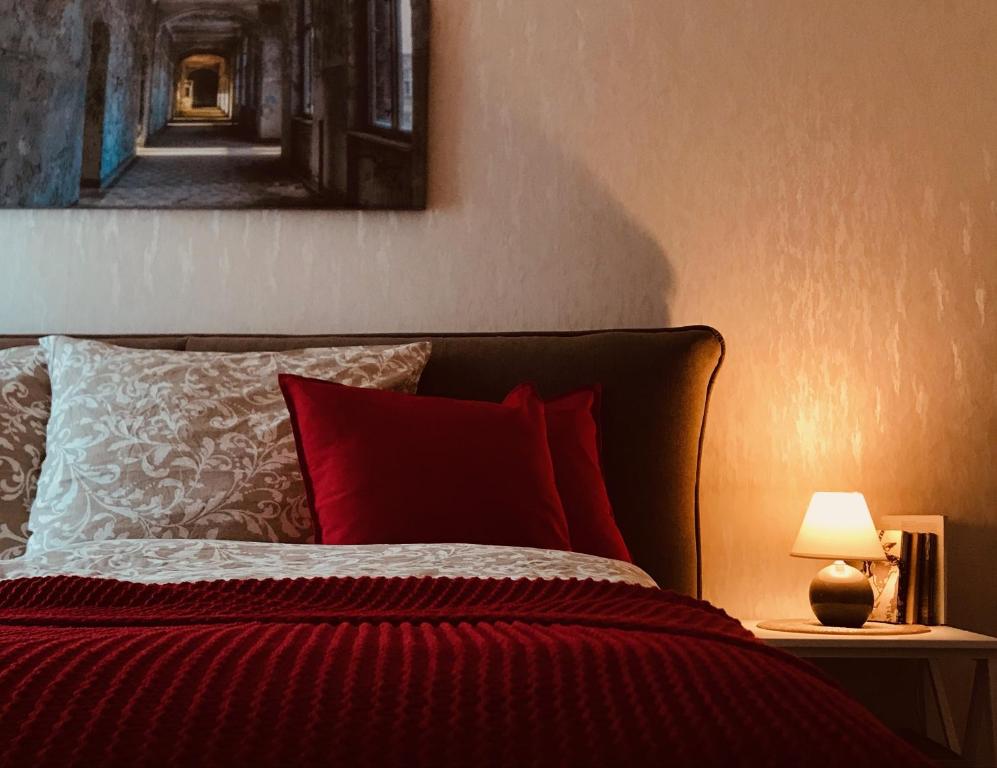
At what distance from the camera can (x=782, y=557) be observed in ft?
8.68

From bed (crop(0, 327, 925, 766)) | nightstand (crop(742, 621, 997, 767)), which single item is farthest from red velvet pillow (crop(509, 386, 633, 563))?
bed (crop(0, 327, 925, 766))

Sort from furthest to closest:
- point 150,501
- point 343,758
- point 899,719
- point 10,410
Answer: point 899,719 < point 10,410 < point 150,501 < point 343,758

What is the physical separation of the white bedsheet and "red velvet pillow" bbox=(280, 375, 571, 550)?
0.68 ft

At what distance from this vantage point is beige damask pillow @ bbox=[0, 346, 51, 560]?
2139mm

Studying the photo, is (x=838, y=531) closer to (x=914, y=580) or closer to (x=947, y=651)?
(x=914, y=580)

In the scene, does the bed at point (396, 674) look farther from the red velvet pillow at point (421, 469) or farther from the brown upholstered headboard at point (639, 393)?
the brown upholstered headboard at point (639, 393)

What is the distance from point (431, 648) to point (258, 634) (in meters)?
0.17

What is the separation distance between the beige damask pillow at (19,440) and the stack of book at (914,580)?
172 cm

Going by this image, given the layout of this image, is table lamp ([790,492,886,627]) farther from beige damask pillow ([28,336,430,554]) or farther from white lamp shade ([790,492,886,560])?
beige damask pillow ([28,336,430,554])

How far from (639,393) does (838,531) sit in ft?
1.64

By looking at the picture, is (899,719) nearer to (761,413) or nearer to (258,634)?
(761,413)

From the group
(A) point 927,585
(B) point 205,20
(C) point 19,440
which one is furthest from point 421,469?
(B) point 205,20

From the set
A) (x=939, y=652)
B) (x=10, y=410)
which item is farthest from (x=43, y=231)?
(x=939, y=652)

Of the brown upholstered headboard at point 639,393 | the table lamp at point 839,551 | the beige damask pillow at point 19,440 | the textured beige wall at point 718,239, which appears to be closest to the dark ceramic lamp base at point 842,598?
the table lamp at point 839,551
